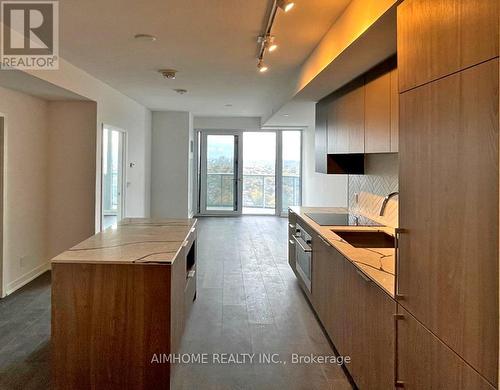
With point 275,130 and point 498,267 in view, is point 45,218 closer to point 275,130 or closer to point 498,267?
point 498,267

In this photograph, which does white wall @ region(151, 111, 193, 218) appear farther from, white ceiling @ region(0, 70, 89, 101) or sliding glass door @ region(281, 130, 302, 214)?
white ceiling @ region(0, 70, 89, 101)

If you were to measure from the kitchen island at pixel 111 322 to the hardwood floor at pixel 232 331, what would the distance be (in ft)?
1.27

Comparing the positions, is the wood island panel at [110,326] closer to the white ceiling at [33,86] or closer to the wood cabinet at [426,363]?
the wood cabinet at [426,363]

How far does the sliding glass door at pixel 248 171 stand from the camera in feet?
34.3

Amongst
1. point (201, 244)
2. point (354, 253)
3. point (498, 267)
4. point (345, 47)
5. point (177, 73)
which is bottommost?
point (201, 244)

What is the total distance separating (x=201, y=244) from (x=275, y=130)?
4.42 m

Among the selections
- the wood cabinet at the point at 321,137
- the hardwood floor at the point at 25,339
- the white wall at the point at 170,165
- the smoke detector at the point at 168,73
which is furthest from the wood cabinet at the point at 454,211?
the white wall at the point at 170,165

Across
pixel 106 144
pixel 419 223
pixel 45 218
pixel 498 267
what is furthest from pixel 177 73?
pixel 498 267

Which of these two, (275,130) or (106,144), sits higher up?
(275,130)

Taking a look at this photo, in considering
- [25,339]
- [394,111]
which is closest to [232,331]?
[25,339]

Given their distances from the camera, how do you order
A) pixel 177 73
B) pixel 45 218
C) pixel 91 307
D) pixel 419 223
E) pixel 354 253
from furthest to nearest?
pixel 45 218 < pixel 177 73 < pixel 354 253 < pixel 91 307 < pixel 419 223

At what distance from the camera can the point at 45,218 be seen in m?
5.23

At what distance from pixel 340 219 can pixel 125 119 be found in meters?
Answer: 4.20

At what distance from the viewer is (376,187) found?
3.99m
